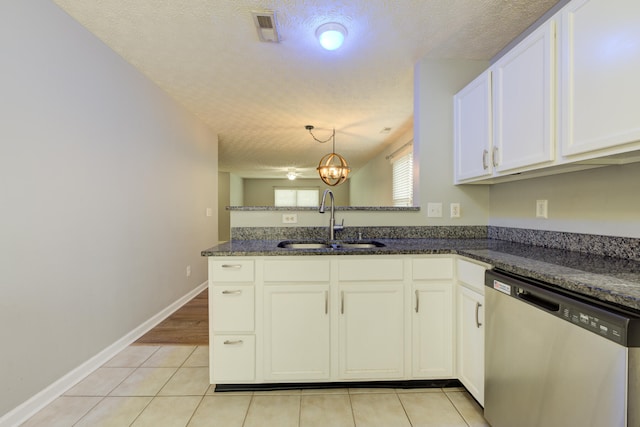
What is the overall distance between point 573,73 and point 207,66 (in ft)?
8.34

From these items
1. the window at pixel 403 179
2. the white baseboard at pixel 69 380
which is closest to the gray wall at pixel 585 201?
the window at pixel 403 179

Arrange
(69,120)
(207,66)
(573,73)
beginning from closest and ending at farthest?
(573,73) → (69,120) → (207,66)

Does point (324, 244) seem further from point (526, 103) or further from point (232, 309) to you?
point (526, 103)

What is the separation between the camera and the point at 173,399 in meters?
1.62

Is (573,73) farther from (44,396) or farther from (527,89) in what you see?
(44,396)

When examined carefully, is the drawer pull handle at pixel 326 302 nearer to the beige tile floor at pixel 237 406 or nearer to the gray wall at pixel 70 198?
the beige tile floor at pixel 237 406

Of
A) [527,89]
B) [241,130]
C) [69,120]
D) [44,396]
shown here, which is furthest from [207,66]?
[44,396]

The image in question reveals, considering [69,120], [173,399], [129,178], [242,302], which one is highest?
[69,120]

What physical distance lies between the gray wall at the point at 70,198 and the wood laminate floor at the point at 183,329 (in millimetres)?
171

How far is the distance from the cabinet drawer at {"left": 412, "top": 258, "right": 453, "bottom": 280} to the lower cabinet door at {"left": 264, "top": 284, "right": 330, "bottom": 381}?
0.55 metres

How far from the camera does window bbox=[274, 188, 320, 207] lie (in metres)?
10.0

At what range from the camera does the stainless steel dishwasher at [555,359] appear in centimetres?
77

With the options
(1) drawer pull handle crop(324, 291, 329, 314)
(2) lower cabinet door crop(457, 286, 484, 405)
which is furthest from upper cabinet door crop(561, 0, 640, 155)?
(1) drawer pull handle crop(324, 291, 329, 314)

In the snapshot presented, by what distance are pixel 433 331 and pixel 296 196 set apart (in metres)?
8.74
